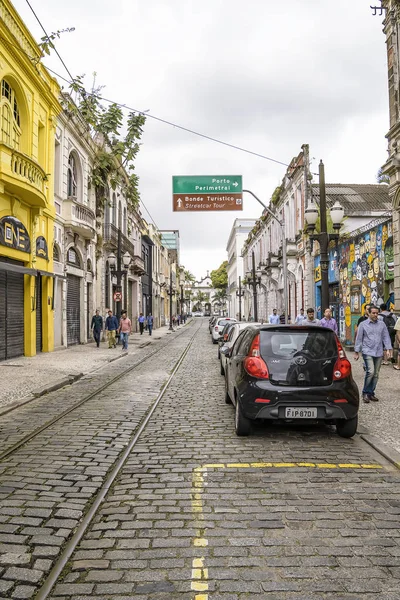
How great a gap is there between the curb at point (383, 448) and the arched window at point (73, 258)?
701 inches

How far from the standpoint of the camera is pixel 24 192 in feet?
50.4

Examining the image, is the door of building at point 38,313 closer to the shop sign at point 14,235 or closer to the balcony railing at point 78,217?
the shop sign at point 14,235

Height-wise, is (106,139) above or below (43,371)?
above

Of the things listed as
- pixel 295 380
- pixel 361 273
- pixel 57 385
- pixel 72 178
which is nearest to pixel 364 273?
pixel 361 273

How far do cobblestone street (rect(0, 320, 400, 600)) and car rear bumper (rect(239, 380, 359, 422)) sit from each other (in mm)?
370

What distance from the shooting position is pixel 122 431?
6.88 meters

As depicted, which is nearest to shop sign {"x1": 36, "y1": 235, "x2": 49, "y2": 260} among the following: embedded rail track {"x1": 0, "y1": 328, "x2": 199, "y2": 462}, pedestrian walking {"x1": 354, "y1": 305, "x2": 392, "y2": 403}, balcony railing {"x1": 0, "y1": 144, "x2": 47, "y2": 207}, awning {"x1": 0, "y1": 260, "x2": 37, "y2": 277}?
balcony railing {"x1": 0, "y1": 144, "x2": 47, "y2": 207}

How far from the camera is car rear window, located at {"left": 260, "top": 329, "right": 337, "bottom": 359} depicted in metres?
6.52

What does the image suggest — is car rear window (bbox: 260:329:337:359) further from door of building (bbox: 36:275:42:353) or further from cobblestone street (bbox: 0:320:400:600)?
door of building (bbox: 36:275:42:353)

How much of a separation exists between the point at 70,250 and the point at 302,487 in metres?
19.5

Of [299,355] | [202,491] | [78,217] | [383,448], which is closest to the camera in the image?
[202,491]

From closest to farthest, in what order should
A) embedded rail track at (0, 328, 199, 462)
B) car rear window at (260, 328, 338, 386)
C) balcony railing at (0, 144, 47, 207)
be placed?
1. embedded rail track at (0, 328, 199, 462)
2. car rear window at (260, 328, 338, 386)
3. balcony railing at (0, 144, 47, 207)

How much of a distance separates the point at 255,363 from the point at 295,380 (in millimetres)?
548

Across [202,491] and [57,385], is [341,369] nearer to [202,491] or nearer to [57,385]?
[202,491]
